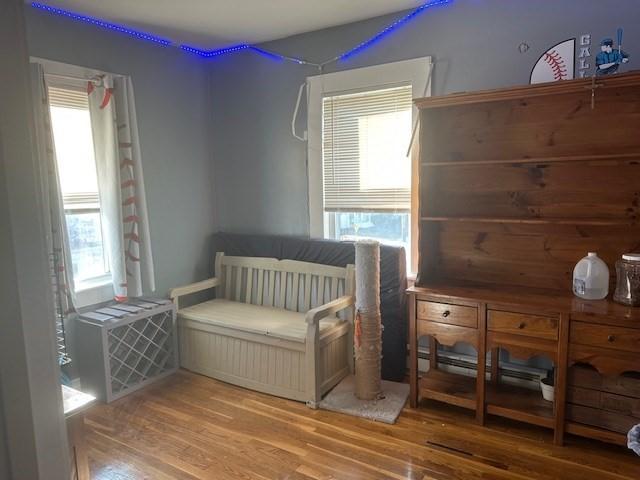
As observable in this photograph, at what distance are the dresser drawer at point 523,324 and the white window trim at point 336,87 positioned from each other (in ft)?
2.77

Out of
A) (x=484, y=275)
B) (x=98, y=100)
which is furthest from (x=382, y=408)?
(x=98, y=100)

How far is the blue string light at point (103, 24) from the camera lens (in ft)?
8.68

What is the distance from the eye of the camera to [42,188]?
794mm

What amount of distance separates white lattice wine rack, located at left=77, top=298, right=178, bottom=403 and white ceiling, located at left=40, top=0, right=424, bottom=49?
1.85 metres

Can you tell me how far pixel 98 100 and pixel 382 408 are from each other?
258 centimetres

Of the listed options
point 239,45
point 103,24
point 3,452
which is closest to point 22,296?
point 3,452

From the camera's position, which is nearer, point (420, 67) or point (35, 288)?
point (35, 288)

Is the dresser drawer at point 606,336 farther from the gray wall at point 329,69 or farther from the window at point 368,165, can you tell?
the gray wall at point 329,69

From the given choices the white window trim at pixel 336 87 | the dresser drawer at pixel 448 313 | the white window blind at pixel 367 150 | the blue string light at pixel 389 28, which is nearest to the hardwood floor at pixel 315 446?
the dresser drawer at pixel 448 313

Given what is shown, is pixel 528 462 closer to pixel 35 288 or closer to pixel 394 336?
pixel 394 336

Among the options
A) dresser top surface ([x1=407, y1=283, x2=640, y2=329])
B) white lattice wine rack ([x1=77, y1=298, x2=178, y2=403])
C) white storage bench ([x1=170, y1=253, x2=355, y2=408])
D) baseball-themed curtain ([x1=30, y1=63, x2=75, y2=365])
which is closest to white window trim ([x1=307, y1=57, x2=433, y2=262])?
white storage bench ([x1=170, y1=253, x2=355, y2=408])

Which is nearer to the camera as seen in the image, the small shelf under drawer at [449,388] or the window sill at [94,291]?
the small shelf under drawer at [449,388]

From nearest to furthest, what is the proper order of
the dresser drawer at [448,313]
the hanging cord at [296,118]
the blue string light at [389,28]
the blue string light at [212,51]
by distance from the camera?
the dresser drawer at [448,313], the blue string light at [389,28], the hanging cord at [296,118], the blue string light at [212,51]

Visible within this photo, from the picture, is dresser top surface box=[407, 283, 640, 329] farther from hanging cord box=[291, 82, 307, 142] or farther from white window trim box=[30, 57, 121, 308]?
white window trim box=[30, 57, 121, 308]
